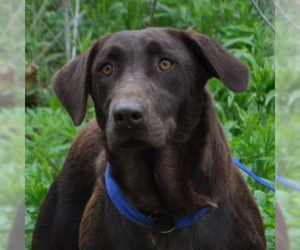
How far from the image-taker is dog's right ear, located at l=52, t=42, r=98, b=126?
3535 mm

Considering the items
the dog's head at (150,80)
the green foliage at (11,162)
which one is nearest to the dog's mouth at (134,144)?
the dog's head at (150,80)

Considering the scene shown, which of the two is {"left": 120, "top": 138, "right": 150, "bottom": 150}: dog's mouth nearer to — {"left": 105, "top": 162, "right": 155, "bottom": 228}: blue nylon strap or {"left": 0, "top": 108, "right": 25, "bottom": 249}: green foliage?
{"left": 105, "top": 162, "right": 155, "bottom": 228}: blue nylon strap

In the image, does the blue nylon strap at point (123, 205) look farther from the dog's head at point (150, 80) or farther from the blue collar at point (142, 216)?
the dog's head at point (150, 80)

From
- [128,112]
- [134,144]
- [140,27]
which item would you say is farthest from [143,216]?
[140,27]

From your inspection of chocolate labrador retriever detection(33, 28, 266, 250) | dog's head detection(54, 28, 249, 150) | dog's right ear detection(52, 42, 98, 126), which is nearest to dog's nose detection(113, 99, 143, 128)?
dog's head detection(54, 28, 249, 150)

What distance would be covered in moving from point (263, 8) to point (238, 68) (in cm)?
142

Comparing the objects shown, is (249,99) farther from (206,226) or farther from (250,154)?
(206,226)

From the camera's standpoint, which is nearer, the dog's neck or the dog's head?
the dog's head

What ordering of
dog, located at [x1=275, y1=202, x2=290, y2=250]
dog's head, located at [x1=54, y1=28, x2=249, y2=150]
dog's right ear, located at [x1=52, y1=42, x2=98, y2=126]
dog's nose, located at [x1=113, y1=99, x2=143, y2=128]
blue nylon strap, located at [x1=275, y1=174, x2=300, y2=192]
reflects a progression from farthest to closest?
dog's right ear, located at [x1=52, y1=42, x2=98, y2=126] < dog's head, located at [x1=54, y1=28, x2=249, y2=150] < dog's nose, located at [x1=113, y1=99, x2=143, y2=128] < dog, located at [x1=275, y1=202, x2=290, y2=250] < blue nylon strap, located at [x1=275, y1=174, x2=300, y2=192]

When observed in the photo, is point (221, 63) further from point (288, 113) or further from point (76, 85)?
point (288, 113)

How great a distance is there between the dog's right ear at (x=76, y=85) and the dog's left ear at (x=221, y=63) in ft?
1.46

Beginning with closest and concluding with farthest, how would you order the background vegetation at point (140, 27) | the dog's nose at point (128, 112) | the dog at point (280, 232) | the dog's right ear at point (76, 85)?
1. the dog at point (280, 232)
2. the dog's nose at point (128, 112)
3. the dog's right ear at point (76, 85)
4. the background vegetation at point (140, 27)

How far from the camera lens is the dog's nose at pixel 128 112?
3078 millimetres

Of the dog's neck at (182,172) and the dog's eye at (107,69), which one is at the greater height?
the dog's eye at (107,69)
